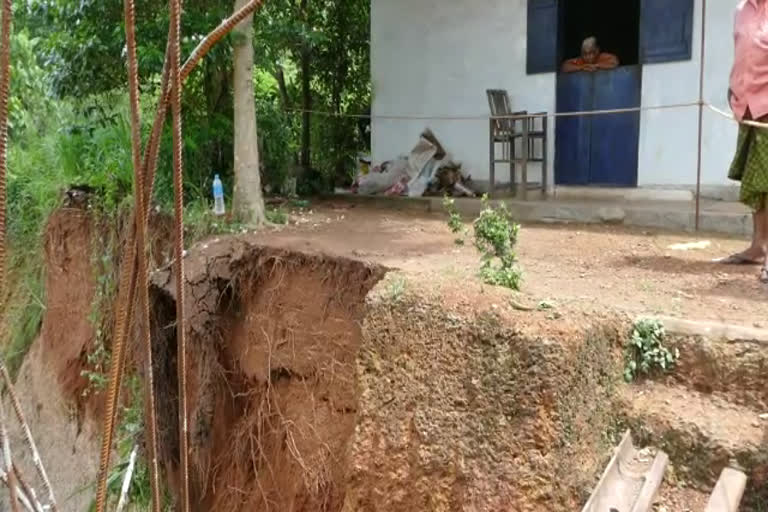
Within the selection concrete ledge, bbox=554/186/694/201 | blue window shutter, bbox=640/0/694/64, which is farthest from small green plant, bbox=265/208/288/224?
blue window shutter, bbox=640/0/694/64

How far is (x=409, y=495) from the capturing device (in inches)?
Answer: 125

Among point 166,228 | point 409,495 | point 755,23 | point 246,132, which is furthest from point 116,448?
point 755,23

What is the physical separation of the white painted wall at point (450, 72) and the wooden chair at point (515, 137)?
0.50 feet

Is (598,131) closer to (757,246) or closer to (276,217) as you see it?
(757,246)

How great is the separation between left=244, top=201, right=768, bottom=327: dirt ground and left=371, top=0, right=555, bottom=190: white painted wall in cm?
186

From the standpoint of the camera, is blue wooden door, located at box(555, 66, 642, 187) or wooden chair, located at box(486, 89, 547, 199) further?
wooden chair, located at box(486, 89, 547, 199)

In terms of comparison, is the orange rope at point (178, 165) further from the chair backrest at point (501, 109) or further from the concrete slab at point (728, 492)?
the chair backrest at point (501, 109)

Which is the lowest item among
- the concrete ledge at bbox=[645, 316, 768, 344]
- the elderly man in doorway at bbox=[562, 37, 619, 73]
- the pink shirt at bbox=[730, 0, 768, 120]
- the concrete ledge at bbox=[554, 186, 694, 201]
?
the concrete ledge at bbox=[645, 316, 768, 344]

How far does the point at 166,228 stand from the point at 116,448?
178 cm

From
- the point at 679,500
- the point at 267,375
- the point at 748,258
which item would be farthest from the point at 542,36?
the point at 679,500

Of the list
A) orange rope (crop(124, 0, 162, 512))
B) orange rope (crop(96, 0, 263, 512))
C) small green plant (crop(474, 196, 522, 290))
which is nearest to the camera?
orange rope (crop(124, 0, 162, 512))

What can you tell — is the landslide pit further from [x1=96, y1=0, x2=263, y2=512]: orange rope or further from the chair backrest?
the chair backrest

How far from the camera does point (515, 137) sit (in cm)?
735

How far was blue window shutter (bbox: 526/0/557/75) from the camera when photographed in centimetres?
737
